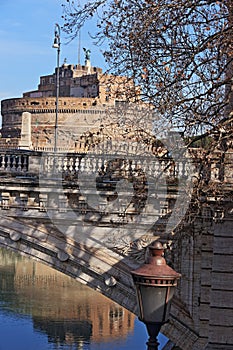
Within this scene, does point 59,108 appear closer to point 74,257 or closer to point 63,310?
point 63,310

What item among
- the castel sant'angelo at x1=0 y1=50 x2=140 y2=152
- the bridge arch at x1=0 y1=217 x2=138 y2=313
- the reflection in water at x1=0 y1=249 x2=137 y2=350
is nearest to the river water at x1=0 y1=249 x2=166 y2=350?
the reflection in water at x1=0 y1=249 x2=137 y2=350

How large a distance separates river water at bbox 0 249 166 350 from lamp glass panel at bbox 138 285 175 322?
12.9 meters

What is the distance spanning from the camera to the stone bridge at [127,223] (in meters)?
8.05

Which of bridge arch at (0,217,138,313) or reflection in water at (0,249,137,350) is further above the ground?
bridge arch at (0,217,138,313)

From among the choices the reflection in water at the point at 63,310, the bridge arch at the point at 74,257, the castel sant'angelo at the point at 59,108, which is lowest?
the reflection in water at the point at 63,310

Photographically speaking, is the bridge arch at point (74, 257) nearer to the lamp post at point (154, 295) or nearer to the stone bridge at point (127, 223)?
the stone bridge at point (127, 223)

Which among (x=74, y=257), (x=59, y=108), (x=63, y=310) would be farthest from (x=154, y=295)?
(x=59, y=108)

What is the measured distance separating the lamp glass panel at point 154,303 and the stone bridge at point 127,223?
12.1 ft

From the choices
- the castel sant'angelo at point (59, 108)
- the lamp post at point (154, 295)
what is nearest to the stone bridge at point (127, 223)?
the lamp post at point (154, 295)

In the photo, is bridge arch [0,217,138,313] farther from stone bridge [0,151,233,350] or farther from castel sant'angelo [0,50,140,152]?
castel sant'angelo [0,50,140,152]

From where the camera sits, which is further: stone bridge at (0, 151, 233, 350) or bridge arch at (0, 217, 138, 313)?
bridge arch at (0, 217, 138, 313)

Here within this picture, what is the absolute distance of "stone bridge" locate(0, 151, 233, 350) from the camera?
8.05 metres

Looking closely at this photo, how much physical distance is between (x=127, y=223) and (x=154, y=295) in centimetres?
458

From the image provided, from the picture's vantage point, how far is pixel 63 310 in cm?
2094
